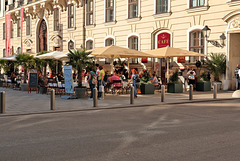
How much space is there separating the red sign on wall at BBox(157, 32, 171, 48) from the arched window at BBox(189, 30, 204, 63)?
1874 mm

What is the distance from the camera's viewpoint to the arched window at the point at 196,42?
70.9 ft

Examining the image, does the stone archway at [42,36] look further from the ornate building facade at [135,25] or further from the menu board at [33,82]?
the menu board at [33,82]

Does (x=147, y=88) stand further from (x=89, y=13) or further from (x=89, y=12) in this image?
(x=89, y=13)

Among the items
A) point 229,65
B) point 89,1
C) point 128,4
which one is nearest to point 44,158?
point 229,65

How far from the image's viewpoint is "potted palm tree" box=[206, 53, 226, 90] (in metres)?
20.1

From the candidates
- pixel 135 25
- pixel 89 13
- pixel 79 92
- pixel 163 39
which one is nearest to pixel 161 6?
pixel 163 39

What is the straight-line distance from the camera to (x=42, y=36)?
36.9m

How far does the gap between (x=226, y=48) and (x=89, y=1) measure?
578 inches

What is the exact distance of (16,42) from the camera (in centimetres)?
4209

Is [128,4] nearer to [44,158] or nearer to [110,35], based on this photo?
[110,35]

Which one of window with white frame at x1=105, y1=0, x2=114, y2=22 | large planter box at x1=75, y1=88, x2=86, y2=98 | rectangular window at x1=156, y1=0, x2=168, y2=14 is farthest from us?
window with white frame at x1=105, y1=0, x2=114, y2=22

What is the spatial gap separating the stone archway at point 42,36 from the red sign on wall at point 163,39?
16660 millimetres

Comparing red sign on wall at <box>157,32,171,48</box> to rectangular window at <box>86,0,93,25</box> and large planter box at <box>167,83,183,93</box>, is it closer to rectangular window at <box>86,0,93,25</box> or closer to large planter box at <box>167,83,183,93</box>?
large planter box at <box>167,83,183,93</box>

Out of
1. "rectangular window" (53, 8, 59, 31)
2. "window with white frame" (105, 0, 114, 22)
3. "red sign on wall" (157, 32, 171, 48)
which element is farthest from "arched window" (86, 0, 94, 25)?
"red sign on wall" (157, 32, 171, 48)
